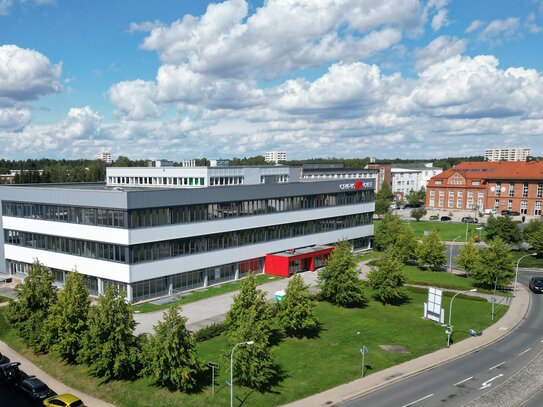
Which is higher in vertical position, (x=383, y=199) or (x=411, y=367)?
(x=383, y=199)

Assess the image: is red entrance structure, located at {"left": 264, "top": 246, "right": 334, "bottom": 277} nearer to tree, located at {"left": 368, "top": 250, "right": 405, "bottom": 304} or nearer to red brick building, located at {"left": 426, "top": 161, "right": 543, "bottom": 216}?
tree, located at {"left": 368, "top": 250, "right": 405, "bottom": 304}

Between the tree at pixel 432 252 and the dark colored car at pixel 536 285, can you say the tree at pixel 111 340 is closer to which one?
the tree at pixel 432 252

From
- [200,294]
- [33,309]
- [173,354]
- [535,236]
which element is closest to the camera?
[173,354]

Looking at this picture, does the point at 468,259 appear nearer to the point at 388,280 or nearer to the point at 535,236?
the point at 388,280

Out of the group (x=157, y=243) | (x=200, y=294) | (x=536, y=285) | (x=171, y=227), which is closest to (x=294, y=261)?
(x=200, y=294)

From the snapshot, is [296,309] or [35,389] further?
[296,309]

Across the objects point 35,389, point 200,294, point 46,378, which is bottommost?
point 46,378

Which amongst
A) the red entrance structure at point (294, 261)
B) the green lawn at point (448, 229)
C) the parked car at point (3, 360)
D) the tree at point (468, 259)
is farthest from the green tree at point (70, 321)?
the green lawn at point (448, 229)

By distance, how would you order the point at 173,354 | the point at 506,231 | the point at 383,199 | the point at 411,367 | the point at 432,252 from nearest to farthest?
the point at 173,354 < the point at 411,367 < the point at 432,252 < the point at 506,231 < the point at 383,199
